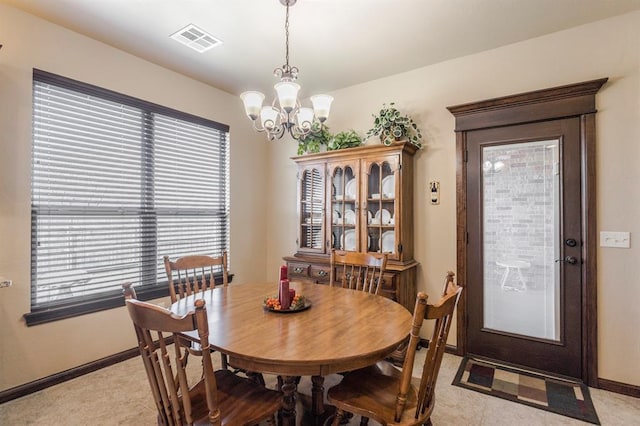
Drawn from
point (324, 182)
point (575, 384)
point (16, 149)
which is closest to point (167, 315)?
point (16, 149)

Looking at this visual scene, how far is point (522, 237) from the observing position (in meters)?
2.89

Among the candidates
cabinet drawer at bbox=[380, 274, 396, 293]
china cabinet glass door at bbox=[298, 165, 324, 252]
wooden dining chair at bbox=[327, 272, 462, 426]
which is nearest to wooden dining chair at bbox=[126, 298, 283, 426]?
wooden dining chair at bbox=[327, 272, 462, 426]

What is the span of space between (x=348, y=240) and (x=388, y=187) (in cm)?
72

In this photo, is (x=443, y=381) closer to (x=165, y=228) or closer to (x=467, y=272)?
(x=467, y=272)

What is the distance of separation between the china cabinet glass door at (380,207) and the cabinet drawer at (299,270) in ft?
2.41

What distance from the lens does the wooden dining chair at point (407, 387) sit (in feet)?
4.27

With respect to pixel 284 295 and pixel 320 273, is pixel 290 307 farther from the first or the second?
pixel 320 273

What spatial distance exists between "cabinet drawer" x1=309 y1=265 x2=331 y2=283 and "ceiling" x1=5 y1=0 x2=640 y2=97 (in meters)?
2.12

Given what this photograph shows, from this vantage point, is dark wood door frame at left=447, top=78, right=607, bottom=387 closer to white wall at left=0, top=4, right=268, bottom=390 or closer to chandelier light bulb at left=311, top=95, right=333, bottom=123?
chandelier light bulb at left=311, top=95, right=333, bottom=123

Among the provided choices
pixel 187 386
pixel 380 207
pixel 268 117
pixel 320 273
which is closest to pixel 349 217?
pixel 380 207

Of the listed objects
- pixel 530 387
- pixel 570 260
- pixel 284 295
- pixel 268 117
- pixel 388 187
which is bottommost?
pixel 530 387

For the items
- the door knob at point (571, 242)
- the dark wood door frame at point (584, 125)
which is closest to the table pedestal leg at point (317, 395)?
the dark wood door frame at point (584, 125)

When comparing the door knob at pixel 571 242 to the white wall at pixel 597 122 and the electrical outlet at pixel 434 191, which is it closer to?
the white wall at pixel 597 122

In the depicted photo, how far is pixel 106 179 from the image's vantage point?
2.92 meters
